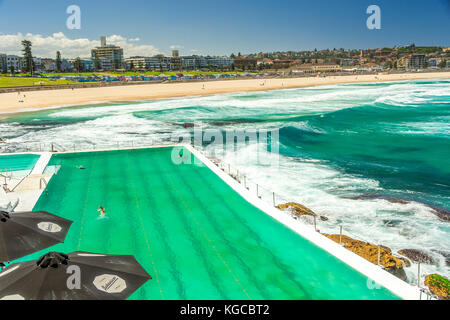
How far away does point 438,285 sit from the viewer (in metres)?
10.0

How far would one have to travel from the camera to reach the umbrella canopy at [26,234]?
298 inches

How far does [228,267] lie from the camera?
33.4 feet

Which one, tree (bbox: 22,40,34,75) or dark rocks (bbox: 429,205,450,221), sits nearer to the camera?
dark rocks (bbox: 429,205,450,221)

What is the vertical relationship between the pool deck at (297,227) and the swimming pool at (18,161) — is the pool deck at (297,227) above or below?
below

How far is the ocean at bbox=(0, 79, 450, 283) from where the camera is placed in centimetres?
1472

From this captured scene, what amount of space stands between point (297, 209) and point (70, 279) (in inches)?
427

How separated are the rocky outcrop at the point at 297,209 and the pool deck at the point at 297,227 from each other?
4.55 ft

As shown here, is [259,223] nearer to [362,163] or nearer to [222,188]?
[222,188]

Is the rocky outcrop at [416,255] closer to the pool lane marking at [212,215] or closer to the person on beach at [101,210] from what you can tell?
the pool lane marking at [212,215]

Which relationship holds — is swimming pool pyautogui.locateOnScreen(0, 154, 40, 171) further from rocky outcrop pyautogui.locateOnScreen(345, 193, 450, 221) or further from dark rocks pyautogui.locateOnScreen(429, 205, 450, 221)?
dark rocks pyautogui.locateOnScreen(429, 205, 450, 221)

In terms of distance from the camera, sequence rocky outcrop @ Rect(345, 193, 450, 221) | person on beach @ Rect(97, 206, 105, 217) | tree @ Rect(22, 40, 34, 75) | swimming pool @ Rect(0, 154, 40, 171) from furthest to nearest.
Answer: tree @ Rect(22, 40, 34, 75) < swimming pool @ Rect(0, 154, 40, 171) < rocky outcrop @ Rect(345, 193, 450, 221) < person on beach @ Rect(97, 206, 105, 217)

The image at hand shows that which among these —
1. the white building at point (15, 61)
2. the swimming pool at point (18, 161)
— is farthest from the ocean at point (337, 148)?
the white building at point (15, 61)

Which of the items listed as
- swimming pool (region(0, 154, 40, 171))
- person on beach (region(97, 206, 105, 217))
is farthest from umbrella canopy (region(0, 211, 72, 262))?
swimming pool (region(0, 154, 40, 171))

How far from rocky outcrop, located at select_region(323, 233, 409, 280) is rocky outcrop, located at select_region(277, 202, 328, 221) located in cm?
250
